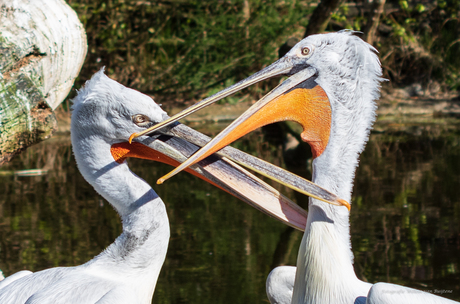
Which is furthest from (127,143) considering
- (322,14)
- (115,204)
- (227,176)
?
(322,14)

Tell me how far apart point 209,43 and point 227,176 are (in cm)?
796

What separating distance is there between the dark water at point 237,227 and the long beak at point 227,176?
1290mm

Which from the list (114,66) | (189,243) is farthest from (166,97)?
(189,243)

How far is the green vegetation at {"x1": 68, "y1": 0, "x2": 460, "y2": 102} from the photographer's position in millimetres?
9852

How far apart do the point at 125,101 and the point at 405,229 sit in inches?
123

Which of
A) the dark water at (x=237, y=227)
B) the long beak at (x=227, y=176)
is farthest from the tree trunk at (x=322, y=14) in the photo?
the long beak at (x=227, y=176)

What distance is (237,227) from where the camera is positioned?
466 centimetres

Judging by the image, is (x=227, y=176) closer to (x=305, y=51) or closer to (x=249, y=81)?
(x=249, y=81)

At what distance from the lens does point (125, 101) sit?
2.08m

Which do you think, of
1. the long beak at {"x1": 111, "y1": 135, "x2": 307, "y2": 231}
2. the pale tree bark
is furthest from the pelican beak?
the pale tree bark

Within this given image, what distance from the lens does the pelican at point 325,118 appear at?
6.65ft

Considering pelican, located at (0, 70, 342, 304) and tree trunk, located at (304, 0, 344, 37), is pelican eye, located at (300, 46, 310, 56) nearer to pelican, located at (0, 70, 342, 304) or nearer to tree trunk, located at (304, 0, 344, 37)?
pelican, located at (0, 70, 342, 304)

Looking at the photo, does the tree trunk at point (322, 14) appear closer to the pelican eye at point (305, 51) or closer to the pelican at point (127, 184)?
the pelican eye at point (305, 51)

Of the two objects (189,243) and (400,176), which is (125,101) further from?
(400,176)
